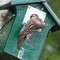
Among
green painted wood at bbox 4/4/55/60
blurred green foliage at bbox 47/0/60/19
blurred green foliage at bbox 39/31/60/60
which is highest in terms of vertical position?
green painted wood at bbox 4/4/55/60

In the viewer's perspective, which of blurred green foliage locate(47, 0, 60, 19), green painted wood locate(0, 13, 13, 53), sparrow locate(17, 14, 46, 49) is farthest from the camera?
blurred green foliage locate(47, 0, 60, 19)

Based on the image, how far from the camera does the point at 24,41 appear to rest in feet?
18.5

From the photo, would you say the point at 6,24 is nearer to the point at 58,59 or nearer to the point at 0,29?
the point at 0,29

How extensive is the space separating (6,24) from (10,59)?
1.10ft

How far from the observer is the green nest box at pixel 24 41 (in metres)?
5.59

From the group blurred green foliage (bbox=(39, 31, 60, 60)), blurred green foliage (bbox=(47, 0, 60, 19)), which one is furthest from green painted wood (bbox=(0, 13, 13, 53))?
blurred green foliage (bbox=(47, 0, 60, 19))

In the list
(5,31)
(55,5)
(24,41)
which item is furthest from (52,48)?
(24,41)

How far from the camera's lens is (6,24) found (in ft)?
19.3

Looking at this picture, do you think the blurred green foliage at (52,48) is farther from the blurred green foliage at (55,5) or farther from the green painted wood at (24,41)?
the green painted wood at (24,41)

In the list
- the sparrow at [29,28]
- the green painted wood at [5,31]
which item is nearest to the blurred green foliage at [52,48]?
the green painted wood at [5,31]

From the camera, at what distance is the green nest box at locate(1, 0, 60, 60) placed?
5586 millimetres

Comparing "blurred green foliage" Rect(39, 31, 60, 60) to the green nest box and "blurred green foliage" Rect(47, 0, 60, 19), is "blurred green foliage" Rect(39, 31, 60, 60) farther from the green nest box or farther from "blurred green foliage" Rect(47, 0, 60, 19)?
the green nest box

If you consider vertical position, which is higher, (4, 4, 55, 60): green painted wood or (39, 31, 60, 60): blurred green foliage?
(4, 4, 55, 60): green painted wood

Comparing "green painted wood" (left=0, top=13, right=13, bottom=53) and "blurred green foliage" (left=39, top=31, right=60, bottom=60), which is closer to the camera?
"green painted wood" (left=0, top=13, right=13, bottom=53)
